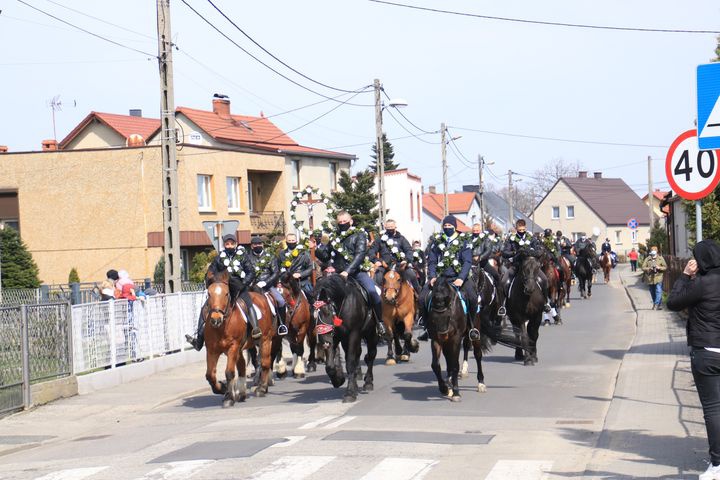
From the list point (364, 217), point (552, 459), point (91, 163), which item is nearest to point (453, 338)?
point (552, 459)

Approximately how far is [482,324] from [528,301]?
2.92 m

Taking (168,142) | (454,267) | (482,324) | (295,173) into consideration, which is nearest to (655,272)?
(168,142)

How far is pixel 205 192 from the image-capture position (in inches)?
1844

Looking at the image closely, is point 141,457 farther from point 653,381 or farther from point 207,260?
point 207,260

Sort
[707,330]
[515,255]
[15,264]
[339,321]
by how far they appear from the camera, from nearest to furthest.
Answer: [707,330] → [339,321] → [515,255] → [15,264]

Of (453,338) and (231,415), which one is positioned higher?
(453,338)

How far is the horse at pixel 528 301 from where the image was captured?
59.1 ft

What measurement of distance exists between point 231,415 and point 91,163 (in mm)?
33260

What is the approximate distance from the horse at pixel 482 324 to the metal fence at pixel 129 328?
6.35 meters

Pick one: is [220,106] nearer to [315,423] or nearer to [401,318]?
[401,318]

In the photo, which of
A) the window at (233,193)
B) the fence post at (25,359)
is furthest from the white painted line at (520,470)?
the window at (233,193)

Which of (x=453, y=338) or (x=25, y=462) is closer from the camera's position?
(x=25, y=462)

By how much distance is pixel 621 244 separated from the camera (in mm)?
114375

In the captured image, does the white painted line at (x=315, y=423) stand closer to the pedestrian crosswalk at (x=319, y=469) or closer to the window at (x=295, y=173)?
the pedestrian crosswalk at (x=319, y=469)
